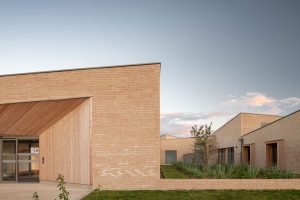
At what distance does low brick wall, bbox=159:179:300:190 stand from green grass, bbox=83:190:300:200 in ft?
1.54

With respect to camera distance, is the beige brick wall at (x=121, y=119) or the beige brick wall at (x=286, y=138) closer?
the beige brick wall at (x=121, y=119)

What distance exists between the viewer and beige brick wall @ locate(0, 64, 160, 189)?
13.6 metres

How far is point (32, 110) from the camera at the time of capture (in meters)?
14.8

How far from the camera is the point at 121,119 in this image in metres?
13.9

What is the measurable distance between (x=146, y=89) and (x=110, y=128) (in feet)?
7.78

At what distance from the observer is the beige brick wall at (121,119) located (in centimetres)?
1361

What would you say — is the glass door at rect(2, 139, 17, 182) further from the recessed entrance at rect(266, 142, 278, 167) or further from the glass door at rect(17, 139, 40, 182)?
the recessed entrance at rect(266, 142, 278, 167)

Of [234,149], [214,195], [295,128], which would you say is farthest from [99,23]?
[234,149]

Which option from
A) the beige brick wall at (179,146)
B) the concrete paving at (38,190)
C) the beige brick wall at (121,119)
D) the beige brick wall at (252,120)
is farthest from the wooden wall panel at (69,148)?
the beige brick wall at (179,146)

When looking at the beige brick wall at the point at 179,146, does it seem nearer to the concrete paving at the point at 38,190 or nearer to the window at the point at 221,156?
the window at the point at 221,156

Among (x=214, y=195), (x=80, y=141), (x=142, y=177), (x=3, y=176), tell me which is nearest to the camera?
(x=214, y=195)

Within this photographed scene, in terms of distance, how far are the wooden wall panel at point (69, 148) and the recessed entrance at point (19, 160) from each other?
510mm

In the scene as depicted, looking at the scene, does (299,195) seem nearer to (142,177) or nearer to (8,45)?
(142,177)

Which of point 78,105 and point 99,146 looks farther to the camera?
point 78,105
